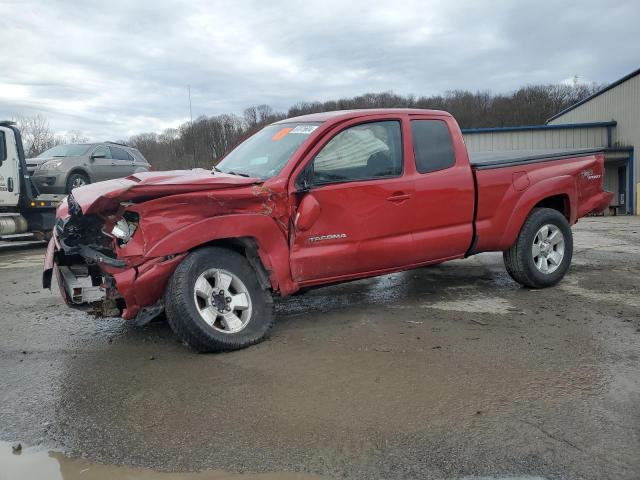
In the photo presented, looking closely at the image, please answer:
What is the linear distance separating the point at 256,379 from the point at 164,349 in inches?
41.5

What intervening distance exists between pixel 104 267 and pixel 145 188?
69 cm

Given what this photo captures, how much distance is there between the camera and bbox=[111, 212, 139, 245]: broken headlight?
3879 mm

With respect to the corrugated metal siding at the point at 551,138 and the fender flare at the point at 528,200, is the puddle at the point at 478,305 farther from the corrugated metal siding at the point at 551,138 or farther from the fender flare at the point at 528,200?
the corrugated metal siding at the point at 551,138

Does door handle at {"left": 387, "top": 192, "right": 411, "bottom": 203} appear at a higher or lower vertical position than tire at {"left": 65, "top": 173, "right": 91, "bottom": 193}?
lower

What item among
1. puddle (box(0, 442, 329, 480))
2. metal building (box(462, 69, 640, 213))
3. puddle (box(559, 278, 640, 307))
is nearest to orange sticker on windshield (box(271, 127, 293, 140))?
puddle (box(0, 442, 329, 480))

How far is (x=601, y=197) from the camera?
6.54m

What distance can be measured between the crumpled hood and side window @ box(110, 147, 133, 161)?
457 inches

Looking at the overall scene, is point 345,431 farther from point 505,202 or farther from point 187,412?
point 505,202

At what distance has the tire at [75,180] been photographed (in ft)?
42.9

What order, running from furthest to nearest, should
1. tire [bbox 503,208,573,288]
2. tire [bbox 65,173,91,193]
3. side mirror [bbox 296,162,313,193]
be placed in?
tire [bbox 65,173,91,193]
tire [bbox 503,208,573,288]
side mirror [bbox 296,162,313,193]

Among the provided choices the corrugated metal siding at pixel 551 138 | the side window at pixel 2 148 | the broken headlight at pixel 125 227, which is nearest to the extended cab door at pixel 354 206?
the broken headlight at pixel 125 227

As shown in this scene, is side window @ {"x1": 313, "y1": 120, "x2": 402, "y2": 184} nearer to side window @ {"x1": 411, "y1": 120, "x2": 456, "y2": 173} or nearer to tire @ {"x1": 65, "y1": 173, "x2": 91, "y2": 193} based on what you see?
side window @ {"x1": 411, "y1": 120, "x2": 456, "y2": 173}

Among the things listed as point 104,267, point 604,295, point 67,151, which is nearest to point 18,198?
point 67,151

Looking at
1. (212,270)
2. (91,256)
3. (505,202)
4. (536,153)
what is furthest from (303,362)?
(536,153)
